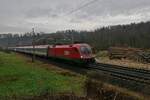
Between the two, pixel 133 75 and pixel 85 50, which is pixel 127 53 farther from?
pixel 133 75

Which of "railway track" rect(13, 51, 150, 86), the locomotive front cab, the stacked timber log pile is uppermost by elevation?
the locomotive front cab

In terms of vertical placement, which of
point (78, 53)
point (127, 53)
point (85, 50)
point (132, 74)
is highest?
point (85, 50)

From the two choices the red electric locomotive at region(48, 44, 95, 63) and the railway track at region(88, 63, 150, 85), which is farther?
the red electric locomotive at region(48, 44, 95, 63)

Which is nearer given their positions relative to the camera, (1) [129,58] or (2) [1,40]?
(1) [129,58]

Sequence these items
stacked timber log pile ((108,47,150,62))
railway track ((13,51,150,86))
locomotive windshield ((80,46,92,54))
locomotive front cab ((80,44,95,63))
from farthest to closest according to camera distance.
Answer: stacked timber log pile ((108,47,150,62))
locomotive windshield ((80,46,92,54))
locomotive front cab ((80,44,95,63))
railway track ((13,51,150,86))

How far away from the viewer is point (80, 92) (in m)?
16.5

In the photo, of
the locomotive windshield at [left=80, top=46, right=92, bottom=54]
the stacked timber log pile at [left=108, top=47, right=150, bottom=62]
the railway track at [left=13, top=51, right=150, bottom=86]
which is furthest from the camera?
the stacked timber log pile at [left=108, top=47, right=150, bottom=62]

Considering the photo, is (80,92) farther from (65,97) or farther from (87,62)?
(87,62)

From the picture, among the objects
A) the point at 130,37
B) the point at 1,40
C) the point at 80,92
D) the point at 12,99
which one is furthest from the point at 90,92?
the point at 1,40

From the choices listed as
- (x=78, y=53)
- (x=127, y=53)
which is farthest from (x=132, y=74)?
(x=127, y=53)

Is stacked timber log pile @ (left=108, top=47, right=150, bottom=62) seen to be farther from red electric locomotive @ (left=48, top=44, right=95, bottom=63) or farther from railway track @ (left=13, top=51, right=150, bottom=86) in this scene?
railway track @ (left=13, top=51, right=150, bottom=86)

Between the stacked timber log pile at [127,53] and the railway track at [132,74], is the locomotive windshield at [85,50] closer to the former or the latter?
the railway track at [132,74]

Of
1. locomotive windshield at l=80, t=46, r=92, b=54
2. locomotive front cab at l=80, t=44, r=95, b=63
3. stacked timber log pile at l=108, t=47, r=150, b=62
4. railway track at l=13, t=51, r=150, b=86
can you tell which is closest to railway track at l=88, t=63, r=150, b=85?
railway track at l=13, t=51, r=150, b=86

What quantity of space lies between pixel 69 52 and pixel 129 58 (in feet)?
54.6
